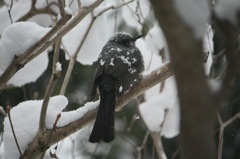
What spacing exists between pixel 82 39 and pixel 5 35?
87cm

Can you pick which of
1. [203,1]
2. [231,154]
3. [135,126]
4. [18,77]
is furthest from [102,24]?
[231,154]

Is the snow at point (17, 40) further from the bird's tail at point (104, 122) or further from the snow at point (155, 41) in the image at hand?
the snow at point (155, 41)

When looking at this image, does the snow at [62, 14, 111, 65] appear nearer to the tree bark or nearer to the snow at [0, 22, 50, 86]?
the snow at [0, 22, 50, 86]

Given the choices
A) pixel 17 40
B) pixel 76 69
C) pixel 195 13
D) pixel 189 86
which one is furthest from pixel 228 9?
pixel 76 69

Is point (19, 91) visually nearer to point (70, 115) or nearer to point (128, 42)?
point (128, 42)

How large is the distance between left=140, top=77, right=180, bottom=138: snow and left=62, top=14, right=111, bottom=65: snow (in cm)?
90

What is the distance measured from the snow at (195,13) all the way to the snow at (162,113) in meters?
3.37

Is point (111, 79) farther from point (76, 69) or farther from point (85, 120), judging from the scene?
point (76, 69)

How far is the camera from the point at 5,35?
2850mm

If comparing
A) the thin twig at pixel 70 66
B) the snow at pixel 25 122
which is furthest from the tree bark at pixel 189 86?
the thin twig at pixel 70 66

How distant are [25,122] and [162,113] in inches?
76.7

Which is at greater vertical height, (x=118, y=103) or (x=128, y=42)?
(x=128, y=42)

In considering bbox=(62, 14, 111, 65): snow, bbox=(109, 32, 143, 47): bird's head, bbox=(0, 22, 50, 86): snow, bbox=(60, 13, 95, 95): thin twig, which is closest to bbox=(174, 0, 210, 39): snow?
bbox=(0, 22, 50, 86): snow

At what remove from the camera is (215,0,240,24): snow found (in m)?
1.05
